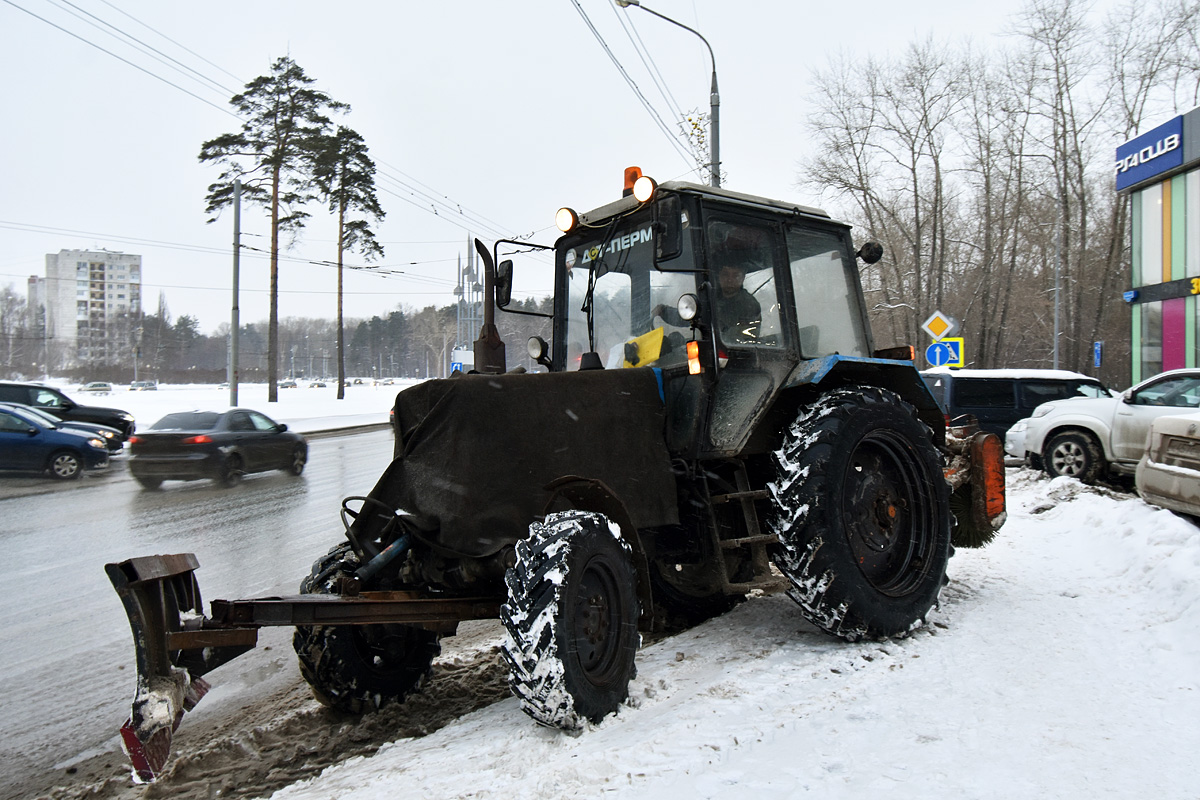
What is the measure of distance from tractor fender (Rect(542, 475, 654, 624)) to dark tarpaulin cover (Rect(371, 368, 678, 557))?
74mm

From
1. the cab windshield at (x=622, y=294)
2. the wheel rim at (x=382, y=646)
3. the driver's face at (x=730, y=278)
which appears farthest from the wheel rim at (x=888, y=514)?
the wheel rim at (x=382, y=646)

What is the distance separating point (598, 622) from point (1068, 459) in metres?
11.2

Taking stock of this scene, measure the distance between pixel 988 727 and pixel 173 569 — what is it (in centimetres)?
315

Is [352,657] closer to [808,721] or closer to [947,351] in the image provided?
[808,721]

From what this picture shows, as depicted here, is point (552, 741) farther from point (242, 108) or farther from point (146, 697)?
point (242, 108)

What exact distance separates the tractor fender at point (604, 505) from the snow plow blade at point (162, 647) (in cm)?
130

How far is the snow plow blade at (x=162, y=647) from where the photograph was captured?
2.67 meters

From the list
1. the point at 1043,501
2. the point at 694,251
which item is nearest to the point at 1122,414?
the point at 1043,501

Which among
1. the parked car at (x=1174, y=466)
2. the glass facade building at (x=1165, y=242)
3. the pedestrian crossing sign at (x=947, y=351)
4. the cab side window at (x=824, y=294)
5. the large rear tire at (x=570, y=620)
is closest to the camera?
the large rear tire at (x=570, y=620)

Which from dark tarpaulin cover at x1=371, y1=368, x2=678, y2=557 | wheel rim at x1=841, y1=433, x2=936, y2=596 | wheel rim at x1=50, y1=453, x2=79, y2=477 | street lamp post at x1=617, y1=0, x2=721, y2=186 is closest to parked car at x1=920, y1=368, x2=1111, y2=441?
street lamp post at x1=617, y1=0, x2=721, y2=186

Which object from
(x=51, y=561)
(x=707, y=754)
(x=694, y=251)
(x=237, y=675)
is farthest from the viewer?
(x=51, y=561)

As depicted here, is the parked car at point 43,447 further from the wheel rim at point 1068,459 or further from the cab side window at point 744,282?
the wheel rim at point 1068,459

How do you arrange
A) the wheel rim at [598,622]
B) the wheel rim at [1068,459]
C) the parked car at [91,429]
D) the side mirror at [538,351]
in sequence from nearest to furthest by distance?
1. the wheel rim at [598,622]
2. the side mirror at [538,351]
3. the wheel rim at [1068,459]
4. the parked car at [91,429]

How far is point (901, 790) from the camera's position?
2.62 m
